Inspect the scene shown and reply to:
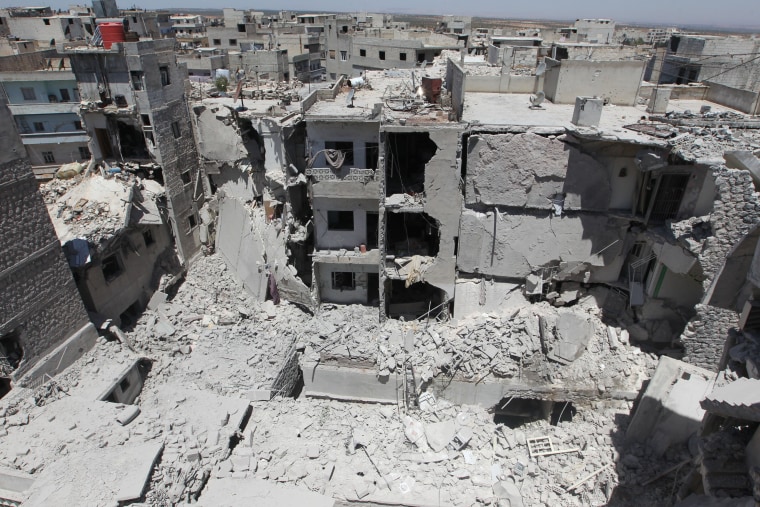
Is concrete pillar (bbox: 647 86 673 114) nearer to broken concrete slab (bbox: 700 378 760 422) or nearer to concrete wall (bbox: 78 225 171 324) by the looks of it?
broken concrete slab (bbox: 700 378 760 422)

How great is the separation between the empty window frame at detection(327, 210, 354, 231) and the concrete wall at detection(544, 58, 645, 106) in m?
10.0

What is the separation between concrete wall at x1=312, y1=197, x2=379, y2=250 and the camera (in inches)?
734

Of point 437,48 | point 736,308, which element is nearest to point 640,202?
point 736,308

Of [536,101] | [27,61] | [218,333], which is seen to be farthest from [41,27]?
[536,101]

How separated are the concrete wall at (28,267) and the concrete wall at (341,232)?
9285 millimetres

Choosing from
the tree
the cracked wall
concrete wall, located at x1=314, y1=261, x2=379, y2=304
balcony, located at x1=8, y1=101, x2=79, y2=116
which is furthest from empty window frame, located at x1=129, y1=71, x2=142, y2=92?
the cracked wall

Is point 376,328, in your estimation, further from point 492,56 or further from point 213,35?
point 213,35

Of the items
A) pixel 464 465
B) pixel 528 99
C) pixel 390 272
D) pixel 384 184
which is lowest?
pixel 464 465

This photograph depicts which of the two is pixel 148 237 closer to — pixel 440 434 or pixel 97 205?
pixel 97 205

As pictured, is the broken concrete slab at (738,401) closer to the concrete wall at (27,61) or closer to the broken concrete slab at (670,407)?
the broken concrete slab at (670,407)

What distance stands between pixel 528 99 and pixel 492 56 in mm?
8689

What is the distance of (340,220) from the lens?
1978 centimetres

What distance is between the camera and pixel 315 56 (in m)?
50.0

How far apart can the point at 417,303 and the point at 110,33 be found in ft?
61.8
